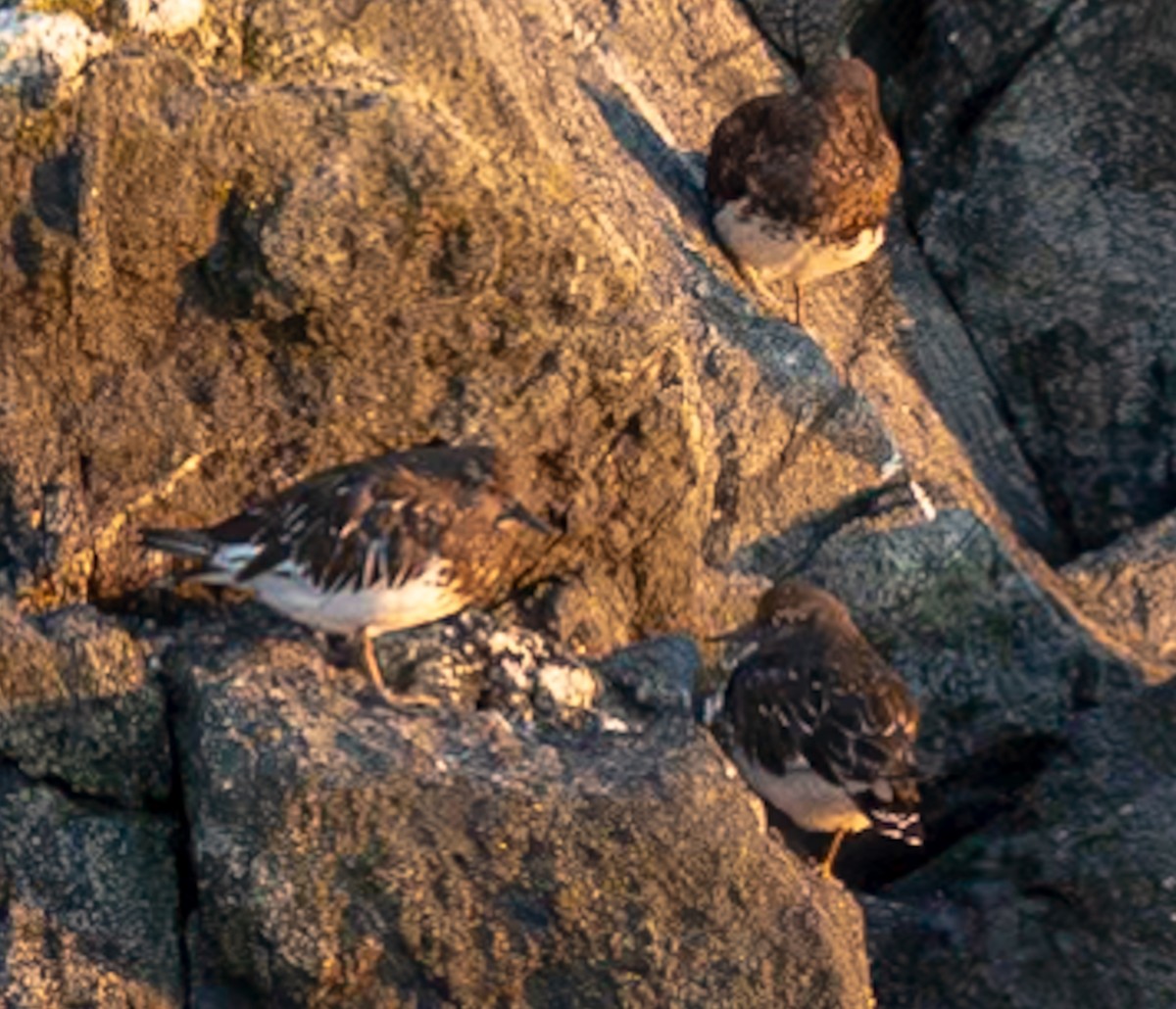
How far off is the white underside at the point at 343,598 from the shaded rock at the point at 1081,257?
156 inches

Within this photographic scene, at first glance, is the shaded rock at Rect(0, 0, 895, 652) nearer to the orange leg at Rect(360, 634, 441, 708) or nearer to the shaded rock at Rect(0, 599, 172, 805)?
the shaded rock at Rect(0, 599, 172, 805)

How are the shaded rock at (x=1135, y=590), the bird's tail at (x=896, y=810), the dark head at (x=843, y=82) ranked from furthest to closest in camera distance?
1. the dark head at (x=843, y=82)
2. the shaded rock at (x=1135, y=590)
3. the bird's tail at (x=896, y=810)

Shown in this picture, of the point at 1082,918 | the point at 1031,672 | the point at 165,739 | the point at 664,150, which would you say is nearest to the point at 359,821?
the point at 165,739

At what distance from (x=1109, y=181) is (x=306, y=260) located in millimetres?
4439

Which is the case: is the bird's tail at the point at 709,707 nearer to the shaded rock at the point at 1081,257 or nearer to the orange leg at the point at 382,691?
the orange leg at the point at 382,691

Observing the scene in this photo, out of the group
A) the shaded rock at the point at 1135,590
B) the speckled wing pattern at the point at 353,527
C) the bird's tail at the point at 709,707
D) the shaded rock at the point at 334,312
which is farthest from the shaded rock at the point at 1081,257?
the speckled wing pattern at the point at 353,527

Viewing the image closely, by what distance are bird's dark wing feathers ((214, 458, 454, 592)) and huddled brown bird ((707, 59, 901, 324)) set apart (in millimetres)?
2791

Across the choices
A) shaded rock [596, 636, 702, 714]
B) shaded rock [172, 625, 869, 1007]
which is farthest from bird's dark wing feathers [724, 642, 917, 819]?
shaded rock [172, 625, 869, 1007]

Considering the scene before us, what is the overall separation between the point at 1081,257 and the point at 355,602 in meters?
4.55

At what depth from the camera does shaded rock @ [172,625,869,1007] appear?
684 cm

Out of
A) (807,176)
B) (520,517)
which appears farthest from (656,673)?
(807,176)

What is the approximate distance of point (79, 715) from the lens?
23.5 ft

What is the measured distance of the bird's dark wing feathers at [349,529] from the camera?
286 inches

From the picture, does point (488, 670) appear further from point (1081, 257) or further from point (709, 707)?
point (1081, 257)
